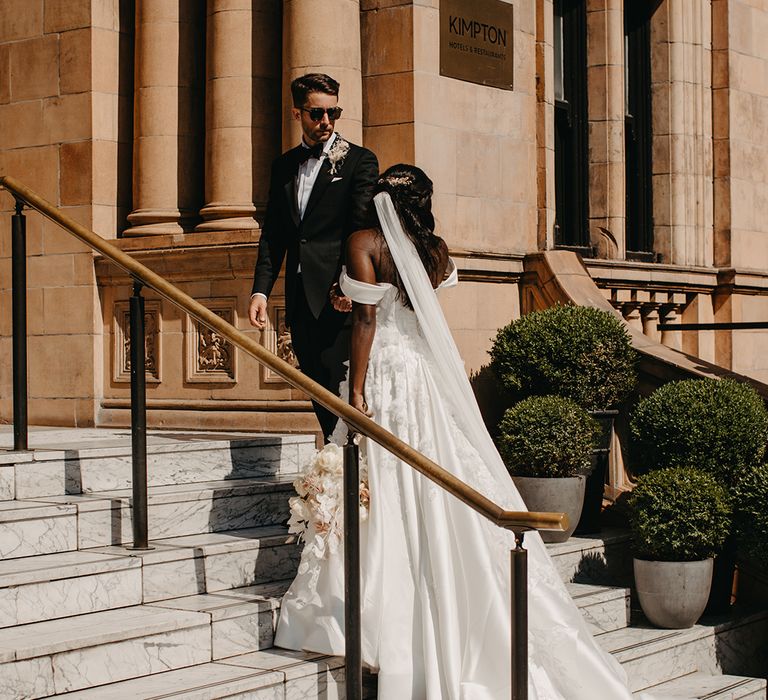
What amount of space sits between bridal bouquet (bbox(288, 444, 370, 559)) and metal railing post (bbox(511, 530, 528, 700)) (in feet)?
4.19

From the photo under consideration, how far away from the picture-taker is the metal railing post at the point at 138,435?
6277 millimetres

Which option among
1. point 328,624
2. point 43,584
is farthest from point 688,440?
point 43,584

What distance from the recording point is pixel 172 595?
623 centimetres

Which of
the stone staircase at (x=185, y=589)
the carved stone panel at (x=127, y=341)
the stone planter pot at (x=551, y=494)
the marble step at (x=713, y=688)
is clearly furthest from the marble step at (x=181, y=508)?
the carved stone panel at (x=127, y=341)

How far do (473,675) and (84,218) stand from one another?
520 cm

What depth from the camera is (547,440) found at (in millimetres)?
8117

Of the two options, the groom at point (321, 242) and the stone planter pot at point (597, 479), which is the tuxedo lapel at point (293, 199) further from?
the stone planter pot at point (597, 479)

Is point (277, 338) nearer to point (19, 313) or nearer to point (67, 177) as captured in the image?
point (67, 177)

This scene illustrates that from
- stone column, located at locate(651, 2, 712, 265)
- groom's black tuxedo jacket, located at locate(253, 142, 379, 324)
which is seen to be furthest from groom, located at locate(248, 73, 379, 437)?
stone column, located at locate(651, 2, 712, 265)

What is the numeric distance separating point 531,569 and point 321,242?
6.12 ft

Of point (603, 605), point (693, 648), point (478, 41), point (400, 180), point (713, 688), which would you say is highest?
point (478, 41)

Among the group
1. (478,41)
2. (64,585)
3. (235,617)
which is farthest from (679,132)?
(64,585)

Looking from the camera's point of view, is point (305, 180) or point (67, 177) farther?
point (67, 177)

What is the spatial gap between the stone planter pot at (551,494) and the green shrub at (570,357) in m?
0.73
